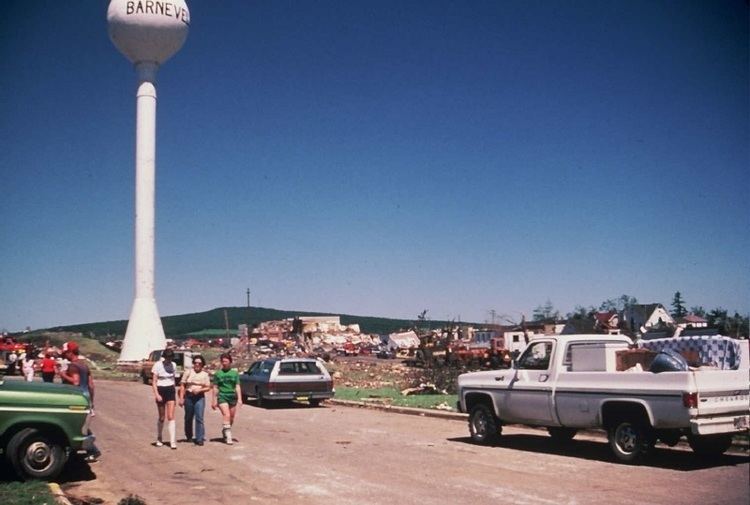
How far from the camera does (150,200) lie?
55.2 meters

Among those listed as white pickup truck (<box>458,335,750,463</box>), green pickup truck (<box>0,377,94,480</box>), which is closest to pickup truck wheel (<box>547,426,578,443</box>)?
white pickup truck (<box>458,335,750,463</box>)

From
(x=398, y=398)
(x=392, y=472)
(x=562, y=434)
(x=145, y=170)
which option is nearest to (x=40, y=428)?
(x=392, y=472)

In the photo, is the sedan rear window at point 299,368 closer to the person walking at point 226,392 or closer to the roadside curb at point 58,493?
the person walking at point 226,392

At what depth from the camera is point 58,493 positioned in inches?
367

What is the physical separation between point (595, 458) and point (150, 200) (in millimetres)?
47326

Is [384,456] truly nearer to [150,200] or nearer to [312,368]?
[312,368]

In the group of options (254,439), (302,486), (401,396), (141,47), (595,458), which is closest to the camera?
(302,486)

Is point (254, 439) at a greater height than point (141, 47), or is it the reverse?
point (141, 47)

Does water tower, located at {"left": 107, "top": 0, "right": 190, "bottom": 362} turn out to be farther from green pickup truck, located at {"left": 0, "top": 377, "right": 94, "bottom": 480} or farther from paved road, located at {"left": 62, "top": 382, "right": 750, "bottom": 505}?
green pickup truck, located at {"left": 0, "top": 377, "right": 94, "bottom": 480}

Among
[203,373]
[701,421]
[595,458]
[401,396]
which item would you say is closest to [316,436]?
[203,373]

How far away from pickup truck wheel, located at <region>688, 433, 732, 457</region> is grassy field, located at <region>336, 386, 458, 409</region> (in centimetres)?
891

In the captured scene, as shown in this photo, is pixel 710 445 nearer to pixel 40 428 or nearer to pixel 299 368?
pixel 40 428

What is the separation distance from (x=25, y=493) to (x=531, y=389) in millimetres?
7947

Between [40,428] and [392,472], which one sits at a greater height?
[40,428]
